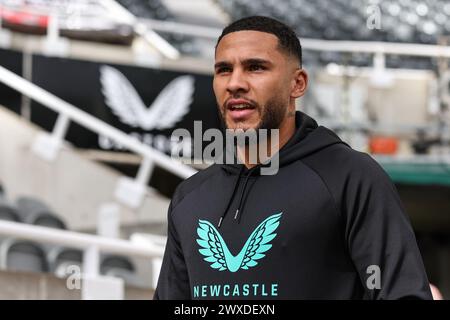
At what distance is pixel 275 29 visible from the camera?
8.37 ft

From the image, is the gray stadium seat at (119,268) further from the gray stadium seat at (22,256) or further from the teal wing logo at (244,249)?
the teal wing logo at (244,249)

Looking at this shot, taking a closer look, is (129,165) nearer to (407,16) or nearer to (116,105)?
(116,105)

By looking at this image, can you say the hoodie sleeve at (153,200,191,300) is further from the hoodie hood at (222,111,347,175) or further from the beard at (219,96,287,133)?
the beard at (219,96,287,133)

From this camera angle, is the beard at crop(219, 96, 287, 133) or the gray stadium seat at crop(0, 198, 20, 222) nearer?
the beard at crop(219, 96, 287, 133)

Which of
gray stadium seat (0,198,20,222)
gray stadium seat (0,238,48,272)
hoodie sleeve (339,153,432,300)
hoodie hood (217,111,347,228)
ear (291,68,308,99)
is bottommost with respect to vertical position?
hoodie sleeve (339,153,432,300)

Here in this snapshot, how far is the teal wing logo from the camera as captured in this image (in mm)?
2471

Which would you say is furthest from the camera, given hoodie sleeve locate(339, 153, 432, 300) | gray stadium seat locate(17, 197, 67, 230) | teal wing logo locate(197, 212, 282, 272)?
gray stadium seat locate(17, 197, 67, 230)

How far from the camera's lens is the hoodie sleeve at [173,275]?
2.65 metres

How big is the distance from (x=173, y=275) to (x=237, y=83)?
20.5 inches

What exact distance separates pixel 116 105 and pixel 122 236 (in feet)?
6.17

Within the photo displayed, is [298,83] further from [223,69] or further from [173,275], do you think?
[173,275]

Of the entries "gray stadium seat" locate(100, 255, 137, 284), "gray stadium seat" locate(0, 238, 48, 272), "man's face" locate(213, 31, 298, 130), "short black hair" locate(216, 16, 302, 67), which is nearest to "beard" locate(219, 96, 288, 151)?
"man's face" locate(213, 31, 298, 130)
